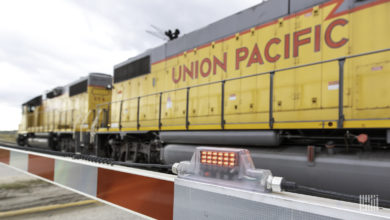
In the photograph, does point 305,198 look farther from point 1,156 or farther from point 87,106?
point 87,106

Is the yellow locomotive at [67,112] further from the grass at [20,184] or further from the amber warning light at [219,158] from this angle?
the amber warning light at [219,158]

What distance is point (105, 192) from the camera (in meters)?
2.45

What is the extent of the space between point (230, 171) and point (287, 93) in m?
3.31

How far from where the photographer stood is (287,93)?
457 centimetres

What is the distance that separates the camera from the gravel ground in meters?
3.81

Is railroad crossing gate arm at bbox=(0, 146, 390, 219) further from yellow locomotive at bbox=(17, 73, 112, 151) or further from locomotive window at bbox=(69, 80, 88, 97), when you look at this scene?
locomotive window at bbox=(69, 80, 88, 97)

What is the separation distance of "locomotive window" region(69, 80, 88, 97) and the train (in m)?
5.47

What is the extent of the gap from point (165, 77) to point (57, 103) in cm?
1041

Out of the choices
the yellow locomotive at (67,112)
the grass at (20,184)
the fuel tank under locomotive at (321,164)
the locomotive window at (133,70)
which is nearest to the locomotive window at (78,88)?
the yellow locomotive at (67,112)

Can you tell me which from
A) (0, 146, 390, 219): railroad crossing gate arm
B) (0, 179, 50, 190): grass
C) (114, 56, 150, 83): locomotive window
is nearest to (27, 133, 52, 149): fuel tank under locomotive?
(114, 56, 150, 83): locomotive window

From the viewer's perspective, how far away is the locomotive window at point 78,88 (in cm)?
1243

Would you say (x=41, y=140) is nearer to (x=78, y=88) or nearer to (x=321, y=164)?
(x=78, y=88)

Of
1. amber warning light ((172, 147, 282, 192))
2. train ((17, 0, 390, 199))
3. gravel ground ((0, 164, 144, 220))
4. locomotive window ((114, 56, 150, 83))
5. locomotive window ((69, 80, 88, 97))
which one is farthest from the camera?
locomotive window ((69, 80, 88, 97))

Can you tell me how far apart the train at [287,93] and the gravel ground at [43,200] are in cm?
189
